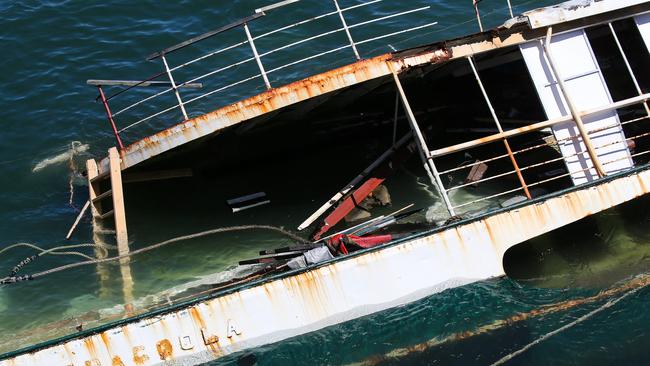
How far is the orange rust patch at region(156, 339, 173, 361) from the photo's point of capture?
10.6 meters

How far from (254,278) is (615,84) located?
10.2m

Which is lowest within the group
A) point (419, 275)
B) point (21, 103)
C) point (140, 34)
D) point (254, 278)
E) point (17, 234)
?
point (419, 275)

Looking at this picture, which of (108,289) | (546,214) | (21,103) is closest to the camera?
(546,214)

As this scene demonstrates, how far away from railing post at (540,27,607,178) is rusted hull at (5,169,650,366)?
36 cm

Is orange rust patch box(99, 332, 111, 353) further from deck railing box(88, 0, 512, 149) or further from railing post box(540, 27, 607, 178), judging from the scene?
railing post box(540, 27, 607, 178)

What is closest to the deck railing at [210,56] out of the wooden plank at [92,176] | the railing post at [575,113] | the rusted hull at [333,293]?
the wooden plank at [92,176]

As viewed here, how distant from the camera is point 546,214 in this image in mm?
11023

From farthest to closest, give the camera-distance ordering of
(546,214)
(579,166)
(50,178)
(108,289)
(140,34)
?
(140,34) → (50,178) → (108,289) → (579,166) → (546,214)

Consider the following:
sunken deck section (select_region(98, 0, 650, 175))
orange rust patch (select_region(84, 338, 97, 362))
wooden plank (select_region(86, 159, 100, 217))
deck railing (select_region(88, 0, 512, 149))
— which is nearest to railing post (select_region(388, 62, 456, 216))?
sunken deck section (select_region(98, 0, 650, 175))

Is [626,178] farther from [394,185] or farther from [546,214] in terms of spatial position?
[394,185]

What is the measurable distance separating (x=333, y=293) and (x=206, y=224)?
5.03 meters

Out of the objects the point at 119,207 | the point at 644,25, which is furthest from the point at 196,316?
the point at 644,25

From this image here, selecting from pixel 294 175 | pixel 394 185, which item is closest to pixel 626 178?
pixel 394 185

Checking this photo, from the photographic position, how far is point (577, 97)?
1183 cm
